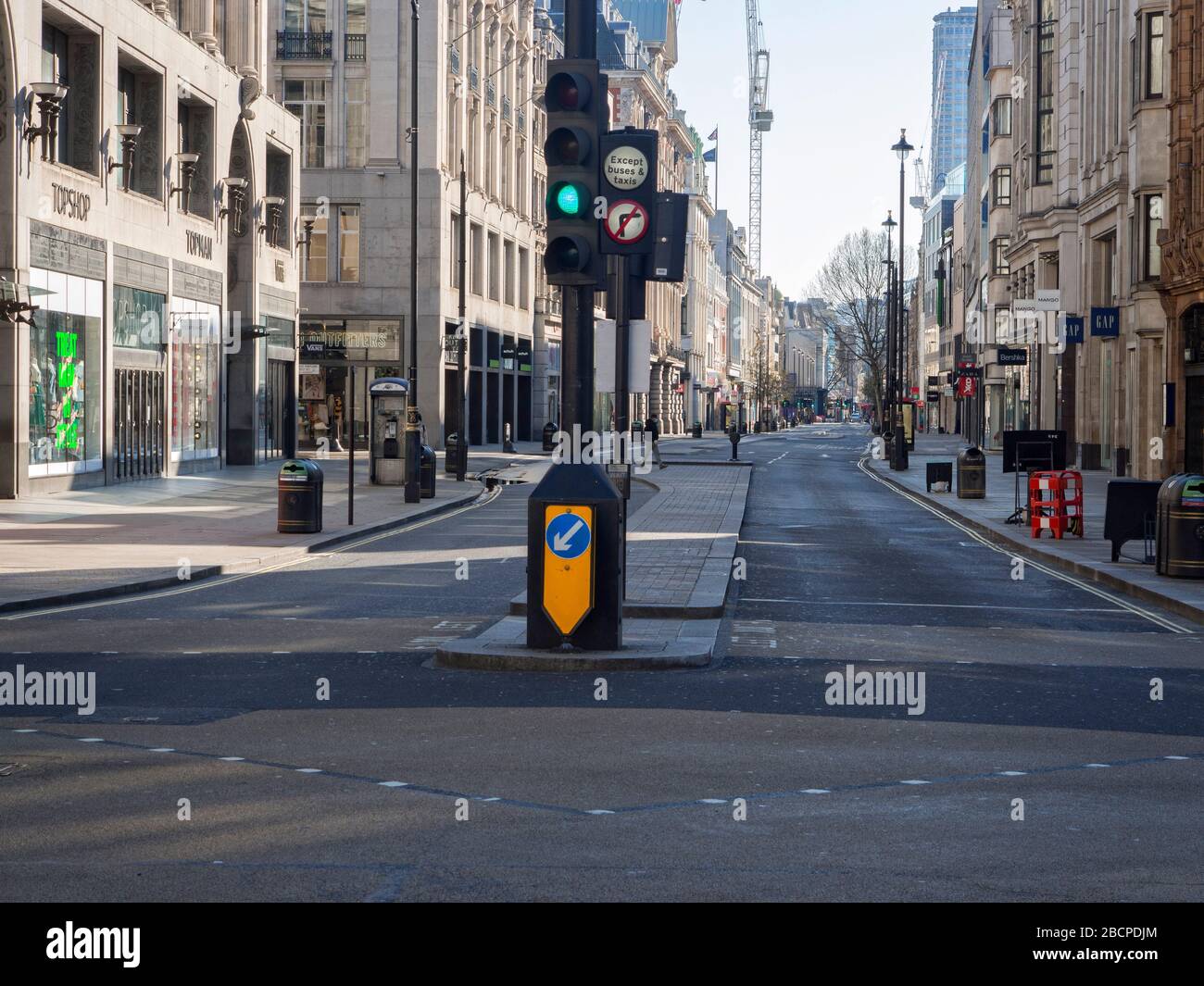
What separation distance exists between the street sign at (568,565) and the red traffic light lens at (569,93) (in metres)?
2.93

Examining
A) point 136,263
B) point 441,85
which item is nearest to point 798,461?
point 441,85

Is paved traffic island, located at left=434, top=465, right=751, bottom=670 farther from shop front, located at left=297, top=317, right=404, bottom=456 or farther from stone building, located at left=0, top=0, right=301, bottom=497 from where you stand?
shop front, located at left=297, top=317, right=404, bottom=456

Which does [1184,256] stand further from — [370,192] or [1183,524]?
[370,192]

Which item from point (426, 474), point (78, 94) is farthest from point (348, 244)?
point (426, 474)

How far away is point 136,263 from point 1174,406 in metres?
22.6

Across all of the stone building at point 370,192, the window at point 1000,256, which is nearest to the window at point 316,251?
the stone building at point 370,192

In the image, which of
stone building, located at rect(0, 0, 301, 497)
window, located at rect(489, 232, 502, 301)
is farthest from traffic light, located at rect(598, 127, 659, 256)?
window, located at rect(489, 232, 502, 301)

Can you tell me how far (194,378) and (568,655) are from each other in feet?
98.3

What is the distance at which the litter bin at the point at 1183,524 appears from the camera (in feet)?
58.7

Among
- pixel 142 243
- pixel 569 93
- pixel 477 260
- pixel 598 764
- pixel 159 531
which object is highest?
pixel 477 260

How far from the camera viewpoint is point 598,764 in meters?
8.30

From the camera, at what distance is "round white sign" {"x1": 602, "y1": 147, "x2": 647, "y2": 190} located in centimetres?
1339

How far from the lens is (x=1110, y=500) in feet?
66.7

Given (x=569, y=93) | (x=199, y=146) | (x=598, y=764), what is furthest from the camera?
(x=199, y=146)
